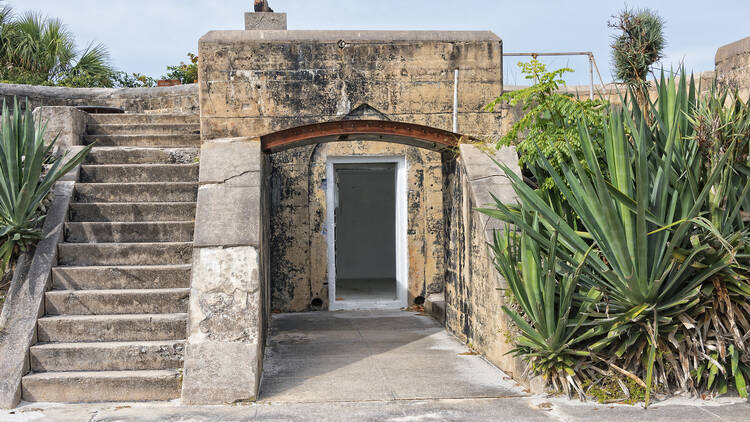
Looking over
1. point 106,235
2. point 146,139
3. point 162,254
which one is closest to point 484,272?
point 162,254

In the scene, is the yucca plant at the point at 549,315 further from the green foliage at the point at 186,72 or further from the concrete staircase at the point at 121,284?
the green foliage at the point at 186,72

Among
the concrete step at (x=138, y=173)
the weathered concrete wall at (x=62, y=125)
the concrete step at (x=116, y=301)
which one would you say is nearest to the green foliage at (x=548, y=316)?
the concrete step at (x=116, y=301)

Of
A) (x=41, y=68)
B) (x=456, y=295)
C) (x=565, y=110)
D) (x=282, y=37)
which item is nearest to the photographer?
(x=565, y=110)

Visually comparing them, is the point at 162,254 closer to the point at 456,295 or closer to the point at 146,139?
the point at 146,139

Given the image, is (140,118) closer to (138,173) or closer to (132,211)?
(138,173)

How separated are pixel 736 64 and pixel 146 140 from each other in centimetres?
666

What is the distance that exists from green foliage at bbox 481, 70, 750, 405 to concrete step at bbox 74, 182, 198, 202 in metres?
Result: 3.13

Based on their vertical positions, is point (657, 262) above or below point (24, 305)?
above

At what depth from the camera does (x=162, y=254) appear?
5.71 metres

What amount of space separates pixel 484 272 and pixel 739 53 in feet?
13.4

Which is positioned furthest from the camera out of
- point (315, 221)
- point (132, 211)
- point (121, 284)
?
point (315, 221)

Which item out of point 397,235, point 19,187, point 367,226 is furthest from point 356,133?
point 367,226

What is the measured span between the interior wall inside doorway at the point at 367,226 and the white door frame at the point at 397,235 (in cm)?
515

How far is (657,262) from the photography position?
4.45m
